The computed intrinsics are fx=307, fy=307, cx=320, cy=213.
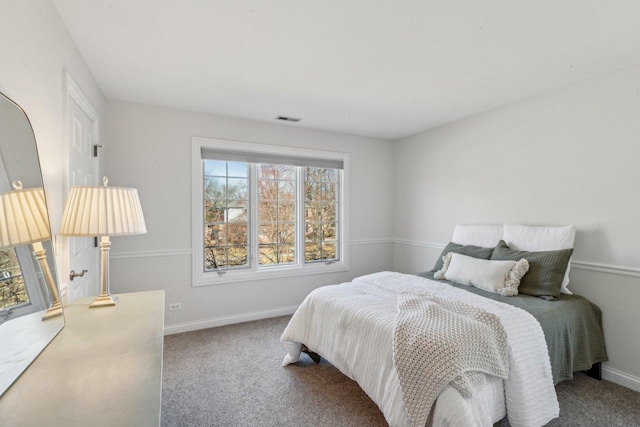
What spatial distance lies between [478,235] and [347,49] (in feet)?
7.56

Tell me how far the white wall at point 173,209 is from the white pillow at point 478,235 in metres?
1.89

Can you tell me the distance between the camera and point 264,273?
3771mm

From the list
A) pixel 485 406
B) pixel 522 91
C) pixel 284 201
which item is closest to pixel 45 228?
pixel 485 406

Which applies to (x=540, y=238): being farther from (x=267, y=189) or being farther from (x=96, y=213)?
(x=96, y=213)

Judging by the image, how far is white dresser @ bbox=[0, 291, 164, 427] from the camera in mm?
741

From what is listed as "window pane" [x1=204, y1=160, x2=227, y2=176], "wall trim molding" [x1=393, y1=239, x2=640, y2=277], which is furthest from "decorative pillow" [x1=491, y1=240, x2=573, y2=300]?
"window pane" [x1=204, y1=160, x2=227, y2=176]

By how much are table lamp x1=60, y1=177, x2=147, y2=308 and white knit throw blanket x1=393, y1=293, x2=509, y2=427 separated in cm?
165

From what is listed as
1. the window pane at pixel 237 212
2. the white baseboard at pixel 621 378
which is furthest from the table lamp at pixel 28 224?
the white baseboard at pixel 621 378

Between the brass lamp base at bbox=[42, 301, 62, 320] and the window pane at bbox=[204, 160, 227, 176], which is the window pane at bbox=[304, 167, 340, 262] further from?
the brass lamp base at bbox=[42, 301, 62, 320]

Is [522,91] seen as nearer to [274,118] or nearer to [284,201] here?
[274,118]

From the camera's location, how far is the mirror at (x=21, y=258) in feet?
2.80

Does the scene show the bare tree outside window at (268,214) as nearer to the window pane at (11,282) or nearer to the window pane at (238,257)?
the window pane at (238,257)

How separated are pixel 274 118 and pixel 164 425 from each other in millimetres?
2982

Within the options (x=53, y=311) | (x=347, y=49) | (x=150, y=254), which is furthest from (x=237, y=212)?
(x=53, y=311)
